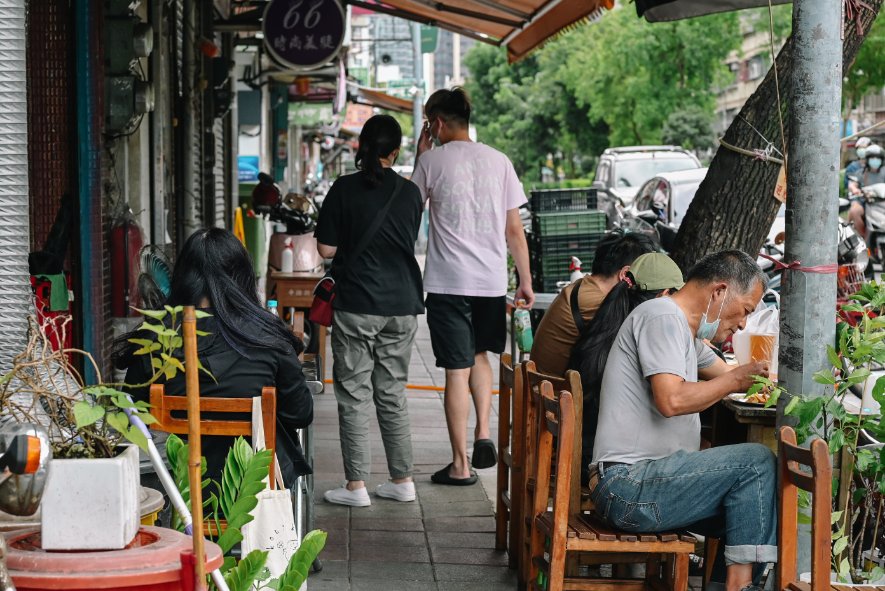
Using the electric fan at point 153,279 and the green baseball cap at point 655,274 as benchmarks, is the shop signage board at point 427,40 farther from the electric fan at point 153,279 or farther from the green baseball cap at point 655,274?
the green baseball cap at point 655,274

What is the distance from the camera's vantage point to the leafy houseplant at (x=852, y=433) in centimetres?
359

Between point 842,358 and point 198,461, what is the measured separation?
7.60ft

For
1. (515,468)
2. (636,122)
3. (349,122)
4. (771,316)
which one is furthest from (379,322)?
(349,122)

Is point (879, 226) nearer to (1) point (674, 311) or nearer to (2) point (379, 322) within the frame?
(2) point (379, 322)

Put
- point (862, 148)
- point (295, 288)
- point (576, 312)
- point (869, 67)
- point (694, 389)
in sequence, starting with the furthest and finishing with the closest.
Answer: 1. point (869, 67)
2. point (862, 148)
3. point (295, 288)
4. point (576, 312)
5. point (694, 389)

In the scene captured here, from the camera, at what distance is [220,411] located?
12.4ft

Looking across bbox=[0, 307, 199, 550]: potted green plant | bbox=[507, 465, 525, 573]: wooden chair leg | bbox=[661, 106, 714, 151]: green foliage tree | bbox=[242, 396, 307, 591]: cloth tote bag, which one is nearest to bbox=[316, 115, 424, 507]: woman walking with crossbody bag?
bbox=[507, 465, 525, 573]: wooden chair leg

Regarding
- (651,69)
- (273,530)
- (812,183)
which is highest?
(651,69)

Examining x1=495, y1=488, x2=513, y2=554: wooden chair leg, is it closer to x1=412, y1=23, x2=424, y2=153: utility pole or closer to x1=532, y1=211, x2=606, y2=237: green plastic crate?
x1=532, y1=211, x2=606, y2=237: green plastic crate

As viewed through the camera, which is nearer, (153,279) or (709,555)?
(709,555)

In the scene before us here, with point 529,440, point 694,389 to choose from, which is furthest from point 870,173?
point 694,389

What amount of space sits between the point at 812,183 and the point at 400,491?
10.7 feet

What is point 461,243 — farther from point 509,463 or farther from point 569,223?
point 569,223

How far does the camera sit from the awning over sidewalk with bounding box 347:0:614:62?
8.34 meters
